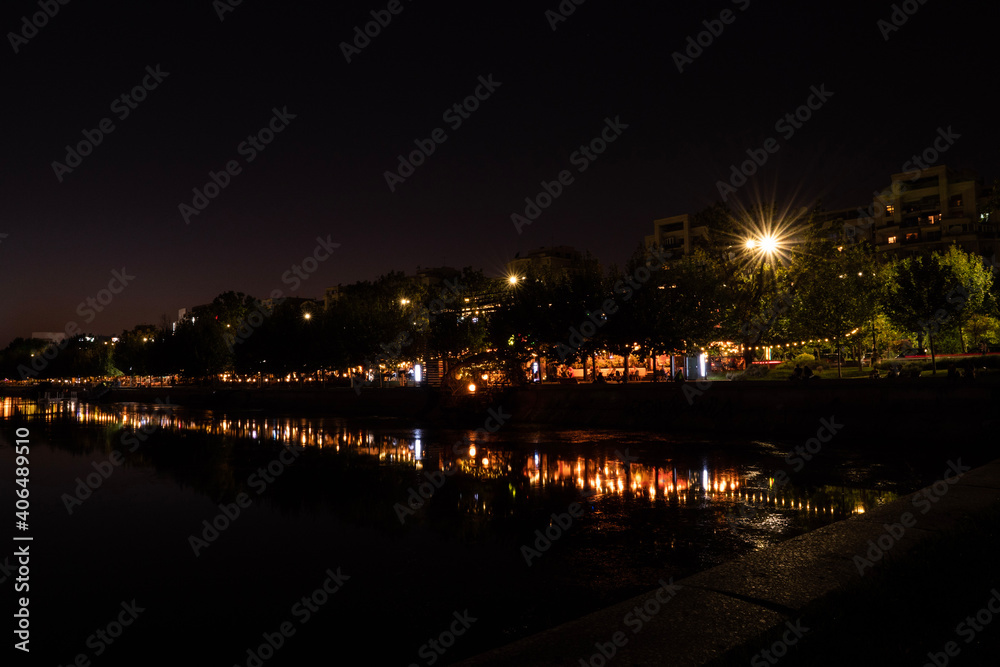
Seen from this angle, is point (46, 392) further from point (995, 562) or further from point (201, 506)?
point (995, 562)

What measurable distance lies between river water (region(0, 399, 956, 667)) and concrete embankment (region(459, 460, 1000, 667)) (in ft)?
4.39

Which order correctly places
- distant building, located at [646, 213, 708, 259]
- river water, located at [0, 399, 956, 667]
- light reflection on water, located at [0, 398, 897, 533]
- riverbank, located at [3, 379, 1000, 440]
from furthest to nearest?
distant building, located at [646, 213, 708, 259]
riverbank, located at [3, 379, 1000, 440]
light reflection on water, located at [0, 398, 897, 533]
river water, located at [0, 399, 956, 667]

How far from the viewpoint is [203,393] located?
286ft

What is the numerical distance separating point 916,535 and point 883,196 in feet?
374

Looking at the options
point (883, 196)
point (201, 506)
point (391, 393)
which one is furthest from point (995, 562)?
point (883, 196)

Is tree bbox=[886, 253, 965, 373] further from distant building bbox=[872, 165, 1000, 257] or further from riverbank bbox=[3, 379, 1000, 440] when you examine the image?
distant building bbox=[872, 165, 1000, 257]

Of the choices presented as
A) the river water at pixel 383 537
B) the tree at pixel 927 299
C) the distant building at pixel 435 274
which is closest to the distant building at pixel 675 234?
the distant building at pixel 435 274

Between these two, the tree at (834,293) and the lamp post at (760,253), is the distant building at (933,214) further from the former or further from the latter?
the lamp post at (760,253)

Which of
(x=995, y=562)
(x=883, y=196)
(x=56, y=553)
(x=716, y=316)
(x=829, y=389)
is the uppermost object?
(x=883, y=196)

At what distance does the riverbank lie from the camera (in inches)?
1006

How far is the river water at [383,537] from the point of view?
308 inches

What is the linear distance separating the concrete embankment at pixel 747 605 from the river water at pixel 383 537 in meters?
1.34

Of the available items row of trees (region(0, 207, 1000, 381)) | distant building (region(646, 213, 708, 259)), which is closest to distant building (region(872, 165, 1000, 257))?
distant building (region(646, 213, 708, 259))

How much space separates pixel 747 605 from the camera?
6629 mm
